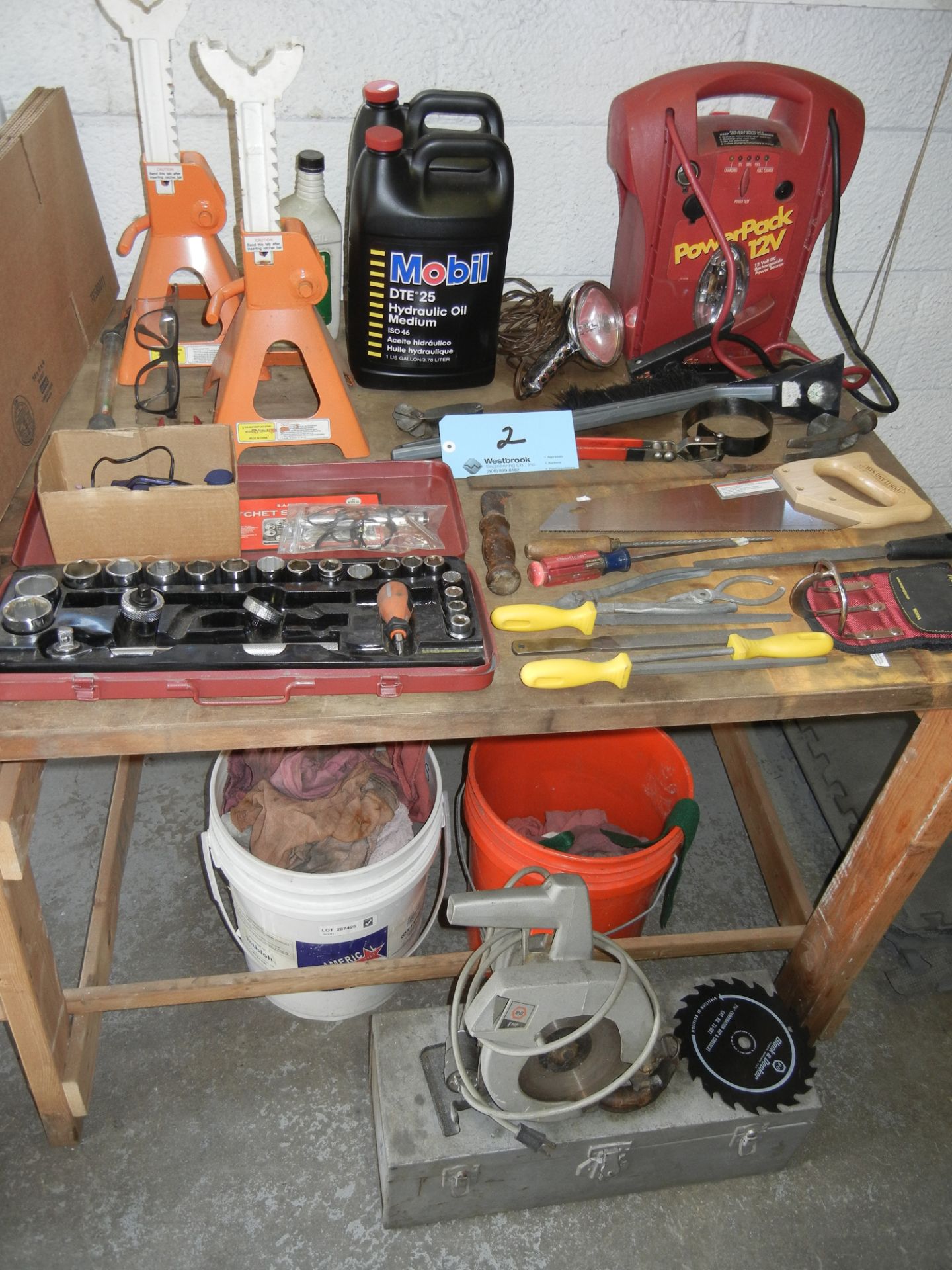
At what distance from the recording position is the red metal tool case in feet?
2.90

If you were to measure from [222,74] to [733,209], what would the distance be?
0.74 m

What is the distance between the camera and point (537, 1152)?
1.20 meters

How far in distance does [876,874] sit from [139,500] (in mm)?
1007

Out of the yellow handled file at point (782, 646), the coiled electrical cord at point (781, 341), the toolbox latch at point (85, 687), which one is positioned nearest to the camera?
the toolbox latch at point (85, 687)

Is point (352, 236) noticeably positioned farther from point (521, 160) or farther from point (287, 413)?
point (521, 160)

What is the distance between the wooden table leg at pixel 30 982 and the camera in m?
0.99

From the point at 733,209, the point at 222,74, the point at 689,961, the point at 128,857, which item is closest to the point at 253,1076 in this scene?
the point at 128,857

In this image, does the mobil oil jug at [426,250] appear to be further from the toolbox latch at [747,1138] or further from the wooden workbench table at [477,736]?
the toolbox latch at [747,1138]

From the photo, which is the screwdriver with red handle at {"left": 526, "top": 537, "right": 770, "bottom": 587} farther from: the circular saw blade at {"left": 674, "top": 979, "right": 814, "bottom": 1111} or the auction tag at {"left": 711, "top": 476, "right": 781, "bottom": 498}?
the circular saw blade at {"left": 674, "top": 979, "right": 814, "bottom": 1111}

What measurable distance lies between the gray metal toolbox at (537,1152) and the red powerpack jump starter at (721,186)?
103 centimetres

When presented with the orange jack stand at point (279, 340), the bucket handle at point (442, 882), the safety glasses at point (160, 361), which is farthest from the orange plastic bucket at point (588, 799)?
the safety glasses at point (160, 361)

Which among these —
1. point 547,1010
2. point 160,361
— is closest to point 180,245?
point 160,361

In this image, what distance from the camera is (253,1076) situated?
1446 millimetres

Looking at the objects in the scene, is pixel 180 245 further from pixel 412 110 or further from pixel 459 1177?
pixel 459 1177
